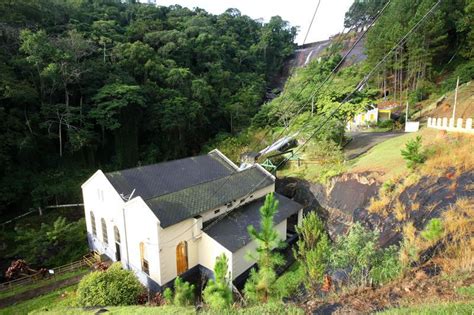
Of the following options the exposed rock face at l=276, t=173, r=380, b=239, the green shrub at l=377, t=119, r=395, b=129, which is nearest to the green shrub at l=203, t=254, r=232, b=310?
the exposed rock face at l=276, t=173, r=380, b=239

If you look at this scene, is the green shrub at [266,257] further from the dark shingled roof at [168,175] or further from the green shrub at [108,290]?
the dark shingled roof at [168,175]

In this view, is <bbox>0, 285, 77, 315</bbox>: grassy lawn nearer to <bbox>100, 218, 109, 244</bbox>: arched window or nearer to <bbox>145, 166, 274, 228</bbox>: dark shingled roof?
<bbox>100, 218, 109, 244</bbox>: arched window

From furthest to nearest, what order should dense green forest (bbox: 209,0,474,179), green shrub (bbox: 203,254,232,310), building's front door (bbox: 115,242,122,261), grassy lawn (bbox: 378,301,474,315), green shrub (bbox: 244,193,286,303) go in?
dense green forest (bbox: 209,0,474,179), building's front door (bbox: 115,242,122,261), green shrub (bbox: 244,193,286,303), green shrub (bbox: 203,254,232,310), grassy lawn (bbox: 378,301,474,315)

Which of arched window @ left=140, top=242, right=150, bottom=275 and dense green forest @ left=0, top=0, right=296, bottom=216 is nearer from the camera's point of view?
arched window @ left=140, top=242, right=150, bottom=275

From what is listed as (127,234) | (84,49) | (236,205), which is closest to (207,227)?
(236,205)

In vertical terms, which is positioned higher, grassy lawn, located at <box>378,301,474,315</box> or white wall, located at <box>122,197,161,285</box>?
grassy lawn, located at <box>378,301,474,315</box>

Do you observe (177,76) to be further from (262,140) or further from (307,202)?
(307,202)
